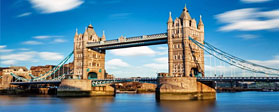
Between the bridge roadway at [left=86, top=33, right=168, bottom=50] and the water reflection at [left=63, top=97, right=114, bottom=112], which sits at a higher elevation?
the bridge roadway at [left=86, top=33, right=168, bottom=50]

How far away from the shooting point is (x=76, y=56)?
8125 cm

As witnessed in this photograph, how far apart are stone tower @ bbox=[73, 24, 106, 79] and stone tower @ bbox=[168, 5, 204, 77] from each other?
26069mm

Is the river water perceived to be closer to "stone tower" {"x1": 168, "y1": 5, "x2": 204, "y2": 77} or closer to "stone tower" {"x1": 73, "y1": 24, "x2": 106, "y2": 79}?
"stone tower" {"x1": 168, "y1": 5, "x2": 204, "y2": 77}

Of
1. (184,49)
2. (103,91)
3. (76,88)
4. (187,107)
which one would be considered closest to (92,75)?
(103,91)

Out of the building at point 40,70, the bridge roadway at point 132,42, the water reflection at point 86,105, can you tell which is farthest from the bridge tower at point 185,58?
the building at point 40,70

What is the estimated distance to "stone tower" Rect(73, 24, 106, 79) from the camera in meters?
77.8

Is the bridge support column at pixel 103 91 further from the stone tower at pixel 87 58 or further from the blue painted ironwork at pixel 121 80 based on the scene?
the stone tower at pixel 87 58

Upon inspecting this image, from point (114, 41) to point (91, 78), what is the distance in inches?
537

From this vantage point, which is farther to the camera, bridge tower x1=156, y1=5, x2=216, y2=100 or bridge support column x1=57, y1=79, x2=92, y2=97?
bridge support column x1=57, y1=79, x2=92, y2=97

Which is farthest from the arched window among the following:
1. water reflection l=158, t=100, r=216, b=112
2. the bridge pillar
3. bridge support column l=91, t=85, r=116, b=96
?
water reflection l=158, t=100, r=216, b=112

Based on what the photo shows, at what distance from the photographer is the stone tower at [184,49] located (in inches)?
2346

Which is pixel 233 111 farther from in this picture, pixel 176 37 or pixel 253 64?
pixel 176 37

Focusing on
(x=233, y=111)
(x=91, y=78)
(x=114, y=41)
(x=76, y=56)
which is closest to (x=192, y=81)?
(x=233, y=111)

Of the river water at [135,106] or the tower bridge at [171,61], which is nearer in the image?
the river water at [135,106]
